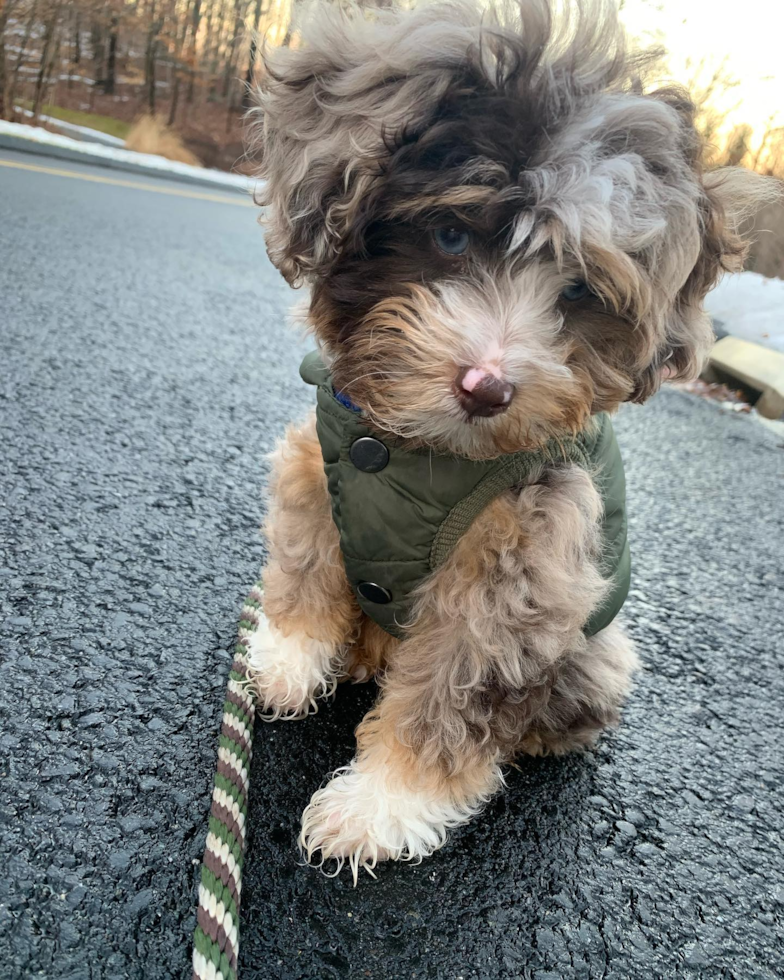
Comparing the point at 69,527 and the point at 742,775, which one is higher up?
the point at 742,775

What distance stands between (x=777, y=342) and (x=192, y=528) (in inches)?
292

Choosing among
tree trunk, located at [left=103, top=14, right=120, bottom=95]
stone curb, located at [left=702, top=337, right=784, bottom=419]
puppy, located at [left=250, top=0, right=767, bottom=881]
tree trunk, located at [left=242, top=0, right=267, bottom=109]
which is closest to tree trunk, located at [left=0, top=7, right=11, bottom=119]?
tree trunk, located at [left=103, top=14, right=120, bottom=95]

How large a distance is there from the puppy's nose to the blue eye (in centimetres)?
30

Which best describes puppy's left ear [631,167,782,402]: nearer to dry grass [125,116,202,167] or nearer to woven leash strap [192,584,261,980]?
woven leash strap [192,584,261,980]

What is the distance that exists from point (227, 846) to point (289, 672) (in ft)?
1.97

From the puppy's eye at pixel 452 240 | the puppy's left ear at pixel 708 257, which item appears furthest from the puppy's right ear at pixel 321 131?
the puppy's left ear at pixel 708 257

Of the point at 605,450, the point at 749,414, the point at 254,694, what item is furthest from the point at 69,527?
the point at 749,414

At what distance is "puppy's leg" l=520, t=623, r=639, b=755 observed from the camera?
81.2 inches

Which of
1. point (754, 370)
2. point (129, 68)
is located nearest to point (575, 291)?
point (754, 370)

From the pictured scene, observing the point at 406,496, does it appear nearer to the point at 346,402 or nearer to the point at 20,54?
the point at 346,402

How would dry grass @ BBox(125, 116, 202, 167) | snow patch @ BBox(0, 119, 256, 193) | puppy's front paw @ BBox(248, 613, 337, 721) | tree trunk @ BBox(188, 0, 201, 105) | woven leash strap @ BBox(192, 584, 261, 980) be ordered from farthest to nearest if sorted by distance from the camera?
tree trunk @ BBox(188, 0, 201, 105), dry grass @ BBox(125, 116, 202, 167), snow patch @ BBox(0, 119, 256, 193), puppy's front paw @ BBox(248, 613, 337, 721), woven leash strap @ BBox(192, 584, 261, 980)

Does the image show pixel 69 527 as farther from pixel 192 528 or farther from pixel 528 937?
pixel 528 937

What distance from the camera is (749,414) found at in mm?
6984

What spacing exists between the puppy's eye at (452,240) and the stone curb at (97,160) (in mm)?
10096
